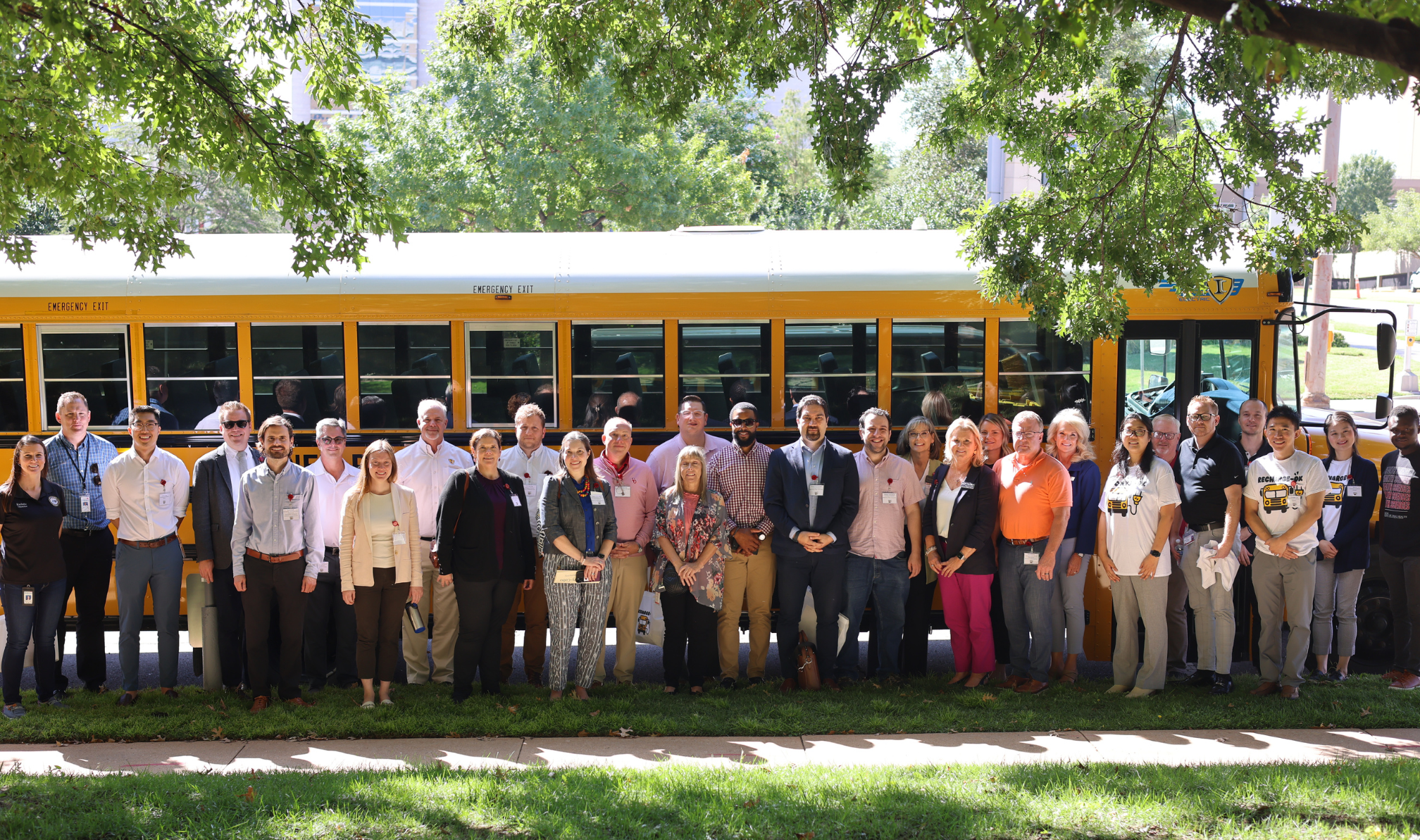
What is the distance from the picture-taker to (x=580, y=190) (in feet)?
66.4

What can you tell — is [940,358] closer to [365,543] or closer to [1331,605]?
[1331,605]

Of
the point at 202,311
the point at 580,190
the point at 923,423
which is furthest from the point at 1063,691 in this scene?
the point at 580,190

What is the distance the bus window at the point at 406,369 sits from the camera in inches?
303

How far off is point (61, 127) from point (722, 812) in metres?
5.31

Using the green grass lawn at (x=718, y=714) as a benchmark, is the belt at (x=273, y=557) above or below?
above

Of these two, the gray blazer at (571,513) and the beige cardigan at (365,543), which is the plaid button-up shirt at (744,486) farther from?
the beige cardigan at (365,543)

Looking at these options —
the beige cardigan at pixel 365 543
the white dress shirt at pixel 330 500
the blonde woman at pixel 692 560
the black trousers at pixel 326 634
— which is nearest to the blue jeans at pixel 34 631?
the black trousers at pixel 326 634

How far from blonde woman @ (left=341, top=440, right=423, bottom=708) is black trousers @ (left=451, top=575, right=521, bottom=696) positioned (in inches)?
12.1

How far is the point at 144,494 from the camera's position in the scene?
23.0 ft

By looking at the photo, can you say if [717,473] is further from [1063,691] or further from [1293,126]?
[1293,126]

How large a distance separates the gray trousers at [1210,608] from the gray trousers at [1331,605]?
688 mm

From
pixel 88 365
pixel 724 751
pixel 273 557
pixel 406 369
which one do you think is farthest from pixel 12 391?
pixel 724 751

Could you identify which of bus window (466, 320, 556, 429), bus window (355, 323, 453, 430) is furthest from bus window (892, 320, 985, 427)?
bus window (355, 323, 453, 430)

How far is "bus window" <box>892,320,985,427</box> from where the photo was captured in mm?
7738
